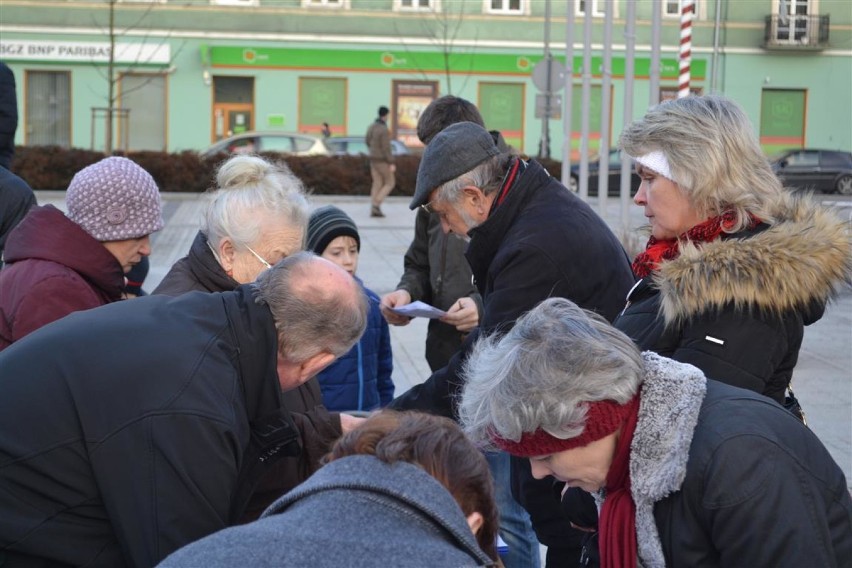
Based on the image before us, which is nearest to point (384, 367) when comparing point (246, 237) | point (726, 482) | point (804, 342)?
point (246, 237)

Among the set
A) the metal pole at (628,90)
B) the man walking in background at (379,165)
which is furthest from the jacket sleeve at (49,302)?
the man walking in background at (379,165)

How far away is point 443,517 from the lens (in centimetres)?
171

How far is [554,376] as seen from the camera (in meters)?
2.32

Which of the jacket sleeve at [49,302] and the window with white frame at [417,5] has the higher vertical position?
the window with white frame at [417,5]

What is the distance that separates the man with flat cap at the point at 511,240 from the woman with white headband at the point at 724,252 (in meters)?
0.56

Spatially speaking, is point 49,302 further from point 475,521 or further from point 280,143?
point 280,143

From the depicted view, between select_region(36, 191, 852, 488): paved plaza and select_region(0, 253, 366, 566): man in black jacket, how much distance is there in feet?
5.64

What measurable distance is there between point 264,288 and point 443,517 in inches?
45.9

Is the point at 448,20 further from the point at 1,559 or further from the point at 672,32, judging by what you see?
the point at 1,559

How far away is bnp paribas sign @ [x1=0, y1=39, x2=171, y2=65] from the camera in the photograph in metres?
36.5

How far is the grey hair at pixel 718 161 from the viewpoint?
10.1 ft

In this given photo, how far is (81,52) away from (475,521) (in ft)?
124

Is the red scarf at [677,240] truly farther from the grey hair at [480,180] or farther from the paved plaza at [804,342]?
the grey hair at [480,180]

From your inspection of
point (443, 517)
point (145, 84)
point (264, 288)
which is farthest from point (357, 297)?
point (145, 84)
